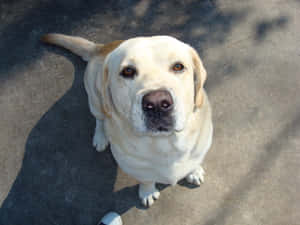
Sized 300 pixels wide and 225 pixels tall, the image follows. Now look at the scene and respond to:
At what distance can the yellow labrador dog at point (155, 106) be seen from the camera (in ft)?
5.27

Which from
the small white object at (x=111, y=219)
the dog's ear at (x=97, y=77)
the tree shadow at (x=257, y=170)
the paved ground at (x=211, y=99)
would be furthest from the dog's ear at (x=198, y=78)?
the small white object at (x=111, y=219)

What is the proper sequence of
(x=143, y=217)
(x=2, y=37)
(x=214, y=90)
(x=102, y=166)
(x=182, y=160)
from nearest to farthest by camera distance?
1. (x=182, y=160)
2. (x=143, y=217)
3. (x=102, y=166)
4. (x=214, y=90)
5. (x=2, y=37)

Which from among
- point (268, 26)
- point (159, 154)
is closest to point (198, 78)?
point (159, 154)

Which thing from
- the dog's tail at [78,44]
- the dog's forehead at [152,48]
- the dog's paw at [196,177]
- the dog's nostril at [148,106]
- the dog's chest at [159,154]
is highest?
the dog's forehead at [152,48]

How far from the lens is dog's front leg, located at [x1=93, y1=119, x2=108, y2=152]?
2.91 meters

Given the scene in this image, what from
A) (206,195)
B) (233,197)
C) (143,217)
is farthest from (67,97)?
(233,197)

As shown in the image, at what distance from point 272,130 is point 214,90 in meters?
0.76

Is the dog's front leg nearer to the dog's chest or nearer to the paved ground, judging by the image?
the paved ground

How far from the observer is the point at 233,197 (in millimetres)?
2746

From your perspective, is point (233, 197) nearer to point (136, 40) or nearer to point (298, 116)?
point (298, 116)

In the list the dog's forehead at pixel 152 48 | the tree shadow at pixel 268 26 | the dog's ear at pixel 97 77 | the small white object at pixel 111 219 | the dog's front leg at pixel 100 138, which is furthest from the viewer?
the tree shadow at pixel 268 26

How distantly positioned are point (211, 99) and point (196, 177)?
91 cm

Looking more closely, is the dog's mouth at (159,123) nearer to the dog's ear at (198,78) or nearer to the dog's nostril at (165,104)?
the dog's nostril at (165,104)

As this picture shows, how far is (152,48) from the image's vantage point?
1739 millimetres
